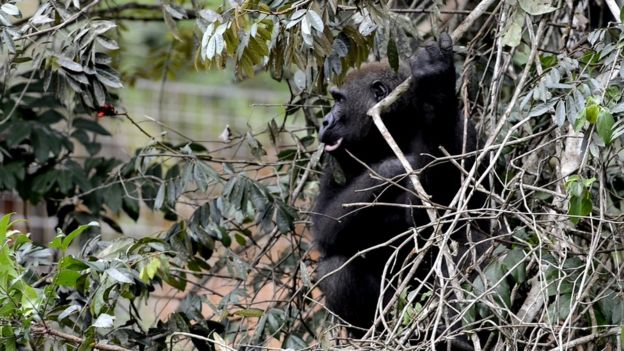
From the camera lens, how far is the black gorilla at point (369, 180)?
15.5 ft

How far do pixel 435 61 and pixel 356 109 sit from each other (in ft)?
2.43

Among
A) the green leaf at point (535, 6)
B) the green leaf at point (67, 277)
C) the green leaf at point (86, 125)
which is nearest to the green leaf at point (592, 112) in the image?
the green leaf at point (535, 6)

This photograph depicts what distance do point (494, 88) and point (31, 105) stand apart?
283 centimetres

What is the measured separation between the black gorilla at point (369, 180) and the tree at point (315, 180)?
126mm

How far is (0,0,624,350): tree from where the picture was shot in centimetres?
Answer: 367

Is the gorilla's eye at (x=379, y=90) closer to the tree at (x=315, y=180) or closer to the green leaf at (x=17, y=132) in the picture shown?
the tree at (x=315, y=180)

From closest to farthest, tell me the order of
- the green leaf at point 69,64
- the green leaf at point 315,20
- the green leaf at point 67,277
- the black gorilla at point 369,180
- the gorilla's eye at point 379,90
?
1. the green leaf at point 315,20
2. the green leaf at point 67,277
3. the green leaf at point 69,64
4. the black gorilla at point 369,180
5. the gorilla's eye at point 379,90

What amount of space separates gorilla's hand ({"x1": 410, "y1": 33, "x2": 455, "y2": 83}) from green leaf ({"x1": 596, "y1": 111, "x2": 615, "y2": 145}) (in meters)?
1.12

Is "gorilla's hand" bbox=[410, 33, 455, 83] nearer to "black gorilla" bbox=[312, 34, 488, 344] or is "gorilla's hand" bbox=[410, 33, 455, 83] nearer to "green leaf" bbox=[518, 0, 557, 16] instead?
"black gorilla" bbox=[312, 34, 488, 344]

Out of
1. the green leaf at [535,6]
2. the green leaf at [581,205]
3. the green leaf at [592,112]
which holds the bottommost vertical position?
the green leaf at [581,205]

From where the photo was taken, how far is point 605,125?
3.40 meters

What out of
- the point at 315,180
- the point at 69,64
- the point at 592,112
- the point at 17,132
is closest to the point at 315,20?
the point at 592,112

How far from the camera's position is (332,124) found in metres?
5.01

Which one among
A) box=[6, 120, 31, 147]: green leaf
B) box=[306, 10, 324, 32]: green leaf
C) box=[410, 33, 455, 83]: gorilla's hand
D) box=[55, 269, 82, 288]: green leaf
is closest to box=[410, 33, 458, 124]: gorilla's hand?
box=[410, 33, 455, 83]: gorilla's hand
